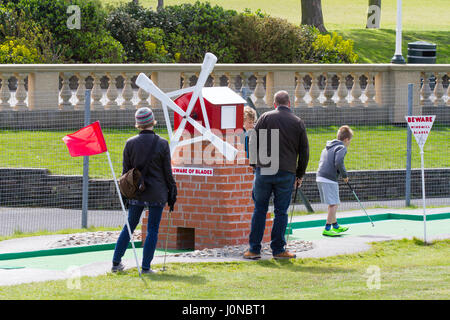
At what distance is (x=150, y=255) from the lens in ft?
33.2

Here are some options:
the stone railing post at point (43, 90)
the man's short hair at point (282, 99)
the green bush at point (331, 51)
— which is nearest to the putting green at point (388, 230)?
the man's short hair at point (282, 99)

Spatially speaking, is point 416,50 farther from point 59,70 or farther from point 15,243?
point 15,243

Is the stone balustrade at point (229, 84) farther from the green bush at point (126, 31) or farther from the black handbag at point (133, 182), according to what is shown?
the green bush at point (126, 31)

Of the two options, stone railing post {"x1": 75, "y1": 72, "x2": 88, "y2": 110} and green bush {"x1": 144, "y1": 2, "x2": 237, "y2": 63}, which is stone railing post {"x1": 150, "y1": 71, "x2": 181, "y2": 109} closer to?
stone railing post {"x1": 75, "y1": 72, "x2": 88, "y2": 110}

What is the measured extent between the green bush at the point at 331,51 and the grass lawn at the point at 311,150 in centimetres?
904

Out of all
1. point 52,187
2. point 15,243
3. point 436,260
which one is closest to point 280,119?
point 436,260

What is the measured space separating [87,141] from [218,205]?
2.18m

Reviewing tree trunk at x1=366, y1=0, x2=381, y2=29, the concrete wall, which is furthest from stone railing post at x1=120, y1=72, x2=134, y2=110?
tree trunk at x1=366, y1=0, x2=381, y2=29

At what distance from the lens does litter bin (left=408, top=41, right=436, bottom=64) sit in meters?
25.2

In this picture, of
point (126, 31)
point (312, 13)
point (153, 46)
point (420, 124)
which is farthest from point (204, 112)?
point (312, 13)

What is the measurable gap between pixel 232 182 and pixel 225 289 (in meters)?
3.06

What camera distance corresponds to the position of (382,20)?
59500 mm

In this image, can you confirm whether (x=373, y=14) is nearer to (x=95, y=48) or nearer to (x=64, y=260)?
(x=95, y=48)

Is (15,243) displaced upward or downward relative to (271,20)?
downward
